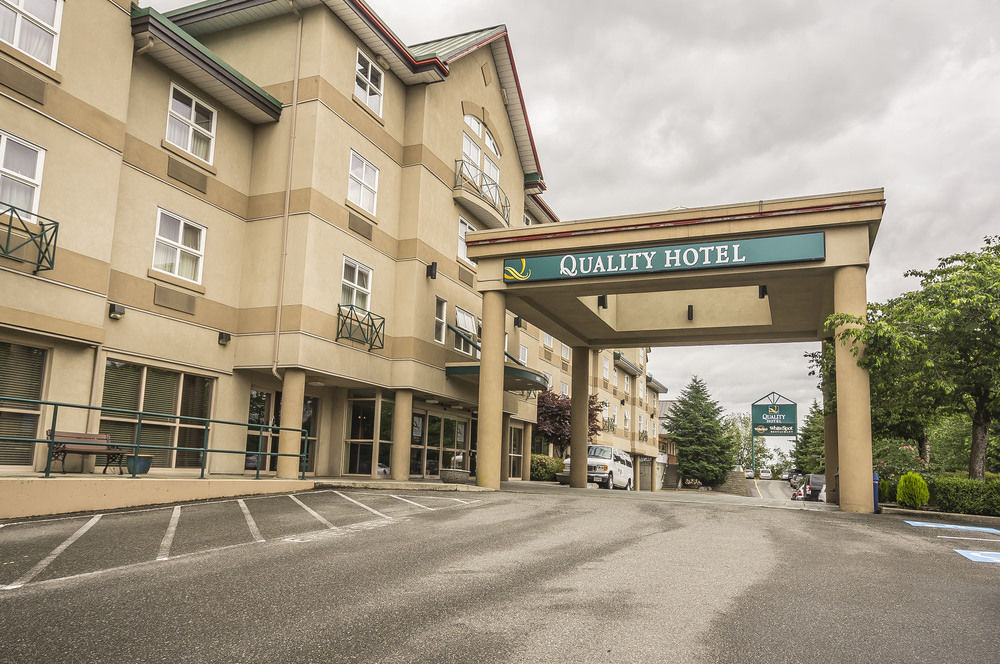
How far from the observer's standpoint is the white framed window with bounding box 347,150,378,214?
20.4 meters

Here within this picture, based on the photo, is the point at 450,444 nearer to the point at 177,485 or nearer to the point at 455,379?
the point at 455,379

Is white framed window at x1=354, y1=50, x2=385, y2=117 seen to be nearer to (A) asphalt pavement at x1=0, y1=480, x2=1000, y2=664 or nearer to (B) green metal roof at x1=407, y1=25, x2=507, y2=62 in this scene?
(B) green metal roof at x1=407, y1=25, x2=507, y2=62

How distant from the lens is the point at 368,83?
21.2m

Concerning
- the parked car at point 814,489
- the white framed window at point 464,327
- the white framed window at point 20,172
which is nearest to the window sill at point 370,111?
the white framed window at point 464,327

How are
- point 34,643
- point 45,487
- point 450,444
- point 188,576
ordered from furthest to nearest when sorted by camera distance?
point 450,444 → point 45,487 → point 188,576 → point 34,643

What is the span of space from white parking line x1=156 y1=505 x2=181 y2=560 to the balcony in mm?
15140

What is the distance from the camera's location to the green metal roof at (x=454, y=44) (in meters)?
24.3

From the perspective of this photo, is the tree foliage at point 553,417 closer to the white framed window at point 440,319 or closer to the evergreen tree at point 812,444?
the white framed window at point 440,319

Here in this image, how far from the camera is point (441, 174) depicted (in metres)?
23.8

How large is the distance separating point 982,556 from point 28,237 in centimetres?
1635

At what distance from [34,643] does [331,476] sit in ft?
51.8

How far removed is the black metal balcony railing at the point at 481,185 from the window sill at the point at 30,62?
12581mm

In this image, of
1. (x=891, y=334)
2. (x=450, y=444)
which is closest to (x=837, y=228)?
(x=891, y=334)

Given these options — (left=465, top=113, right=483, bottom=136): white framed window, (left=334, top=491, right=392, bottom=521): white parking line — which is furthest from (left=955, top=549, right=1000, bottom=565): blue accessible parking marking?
(left=465, top=113, right=483, bottom=136): white framed window
